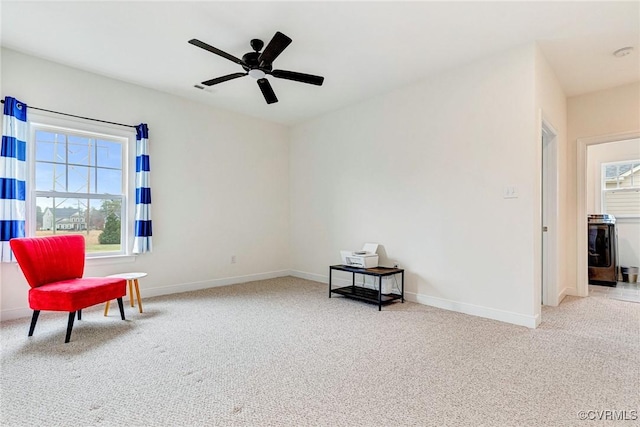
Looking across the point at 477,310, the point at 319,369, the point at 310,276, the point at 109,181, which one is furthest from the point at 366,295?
the point at 109,181

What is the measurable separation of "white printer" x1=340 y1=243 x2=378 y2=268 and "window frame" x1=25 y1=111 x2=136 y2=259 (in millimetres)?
2679

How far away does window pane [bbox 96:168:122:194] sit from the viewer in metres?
3.86

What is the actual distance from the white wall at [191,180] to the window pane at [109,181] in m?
0.39

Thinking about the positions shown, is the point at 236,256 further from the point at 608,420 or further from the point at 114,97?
the point at 608,420

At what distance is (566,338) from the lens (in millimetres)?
2691

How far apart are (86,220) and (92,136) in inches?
38.7

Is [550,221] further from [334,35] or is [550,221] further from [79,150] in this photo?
[79,150]

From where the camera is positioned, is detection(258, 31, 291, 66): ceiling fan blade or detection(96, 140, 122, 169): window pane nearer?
detection(258, 31, 291, 66): ceiling fan blade

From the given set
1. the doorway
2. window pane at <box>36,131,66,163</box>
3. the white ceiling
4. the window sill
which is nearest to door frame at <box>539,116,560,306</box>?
the doorway

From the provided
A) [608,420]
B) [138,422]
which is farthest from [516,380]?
[138,422]

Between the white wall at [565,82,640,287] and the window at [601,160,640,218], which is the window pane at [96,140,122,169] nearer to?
the white wall at [565,82,640,287]

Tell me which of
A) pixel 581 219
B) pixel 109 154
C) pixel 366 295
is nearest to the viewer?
pixel 366 295

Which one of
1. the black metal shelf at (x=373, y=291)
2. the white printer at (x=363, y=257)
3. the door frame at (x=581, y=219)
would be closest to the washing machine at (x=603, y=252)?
the door frame at (x=581, y=219)

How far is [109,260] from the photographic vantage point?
12.5 ft
